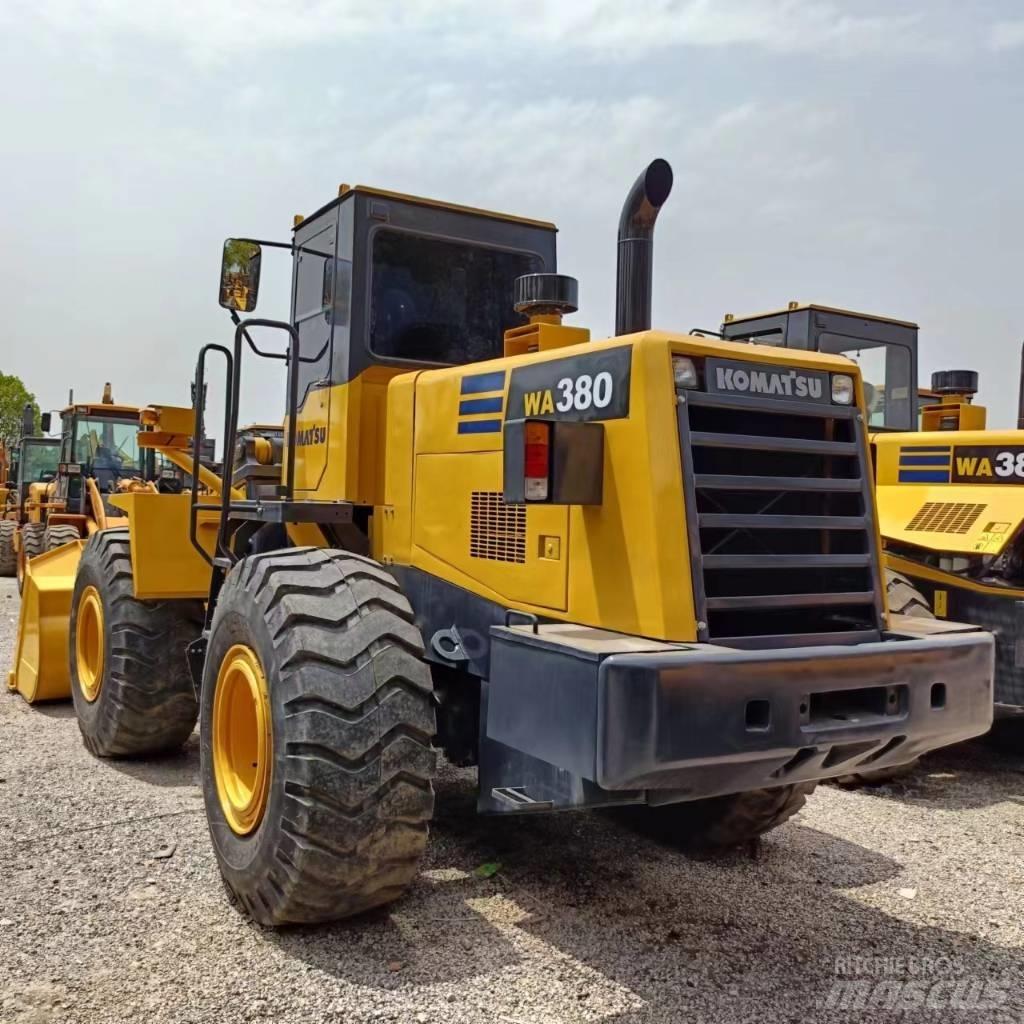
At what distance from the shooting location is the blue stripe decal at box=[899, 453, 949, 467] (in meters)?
6.79

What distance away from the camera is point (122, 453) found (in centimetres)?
1491

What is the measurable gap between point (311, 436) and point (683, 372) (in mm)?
2281

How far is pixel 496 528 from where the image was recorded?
3.88 meters

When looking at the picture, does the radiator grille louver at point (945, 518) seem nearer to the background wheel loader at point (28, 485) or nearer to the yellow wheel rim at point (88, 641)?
the yellow wheel rim at point (88, 641)

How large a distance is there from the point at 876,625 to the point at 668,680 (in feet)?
3.68

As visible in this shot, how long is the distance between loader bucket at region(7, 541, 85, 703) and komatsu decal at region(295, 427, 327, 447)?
A: 264 centimetres

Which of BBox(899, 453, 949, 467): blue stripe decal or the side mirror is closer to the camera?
the side mirror

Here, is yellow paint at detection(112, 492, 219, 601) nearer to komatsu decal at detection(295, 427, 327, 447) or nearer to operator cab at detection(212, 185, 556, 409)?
komatsu decal at detection(295, 427, 327, 447)

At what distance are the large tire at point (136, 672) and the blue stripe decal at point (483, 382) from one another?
8.77ft

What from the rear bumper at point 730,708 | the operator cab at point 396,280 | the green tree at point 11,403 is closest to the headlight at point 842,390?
the rear bumper at point 730,708

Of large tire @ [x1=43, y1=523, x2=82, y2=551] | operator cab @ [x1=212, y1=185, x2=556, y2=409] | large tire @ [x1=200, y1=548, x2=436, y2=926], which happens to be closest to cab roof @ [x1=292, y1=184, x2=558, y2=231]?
operator cab @ [x1=212, y1=185, x2=556, y2=409]

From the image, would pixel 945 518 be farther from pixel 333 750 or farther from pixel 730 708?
pixel 333 750

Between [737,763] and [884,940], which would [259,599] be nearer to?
[737,763]

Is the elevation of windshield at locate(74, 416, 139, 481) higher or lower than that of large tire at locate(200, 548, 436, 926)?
higher
